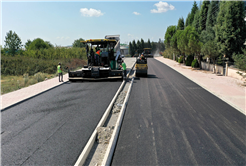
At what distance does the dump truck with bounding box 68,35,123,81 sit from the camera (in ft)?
49.4

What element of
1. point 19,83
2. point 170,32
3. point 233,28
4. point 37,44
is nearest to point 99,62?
point 19,83

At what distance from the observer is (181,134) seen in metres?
6.46

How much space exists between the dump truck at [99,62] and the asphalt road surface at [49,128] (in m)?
3.68

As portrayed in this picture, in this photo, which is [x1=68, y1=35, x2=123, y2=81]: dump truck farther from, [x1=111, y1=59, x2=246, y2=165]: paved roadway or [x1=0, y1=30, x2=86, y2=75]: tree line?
A: [x1=0, y1=30, x2=86, y2=75]: tree line

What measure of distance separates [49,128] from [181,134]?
4988 mm

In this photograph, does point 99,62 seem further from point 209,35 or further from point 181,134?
Answer: point 209,35

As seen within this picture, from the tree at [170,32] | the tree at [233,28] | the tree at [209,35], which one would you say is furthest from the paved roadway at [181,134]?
the tree at [170,32]

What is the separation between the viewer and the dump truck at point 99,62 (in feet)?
49.4

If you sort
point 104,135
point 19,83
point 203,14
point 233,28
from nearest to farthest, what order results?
point 104,135, point 19,83, point 233,28, point 203,14

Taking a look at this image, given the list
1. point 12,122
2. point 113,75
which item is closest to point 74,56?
point 113,75

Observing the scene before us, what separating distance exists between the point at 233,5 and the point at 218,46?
4660 millimetres

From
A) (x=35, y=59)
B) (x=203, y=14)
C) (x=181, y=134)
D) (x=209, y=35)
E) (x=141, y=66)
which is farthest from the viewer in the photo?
(x=203, y=14)

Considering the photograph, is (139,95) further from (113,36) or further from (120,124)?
(113,36)

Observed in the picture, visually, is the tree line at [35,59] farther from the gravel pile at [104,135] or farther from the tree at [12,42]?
the gravel pile at [104,135]
